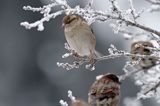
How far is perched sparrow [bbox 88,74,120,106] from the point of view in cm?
471

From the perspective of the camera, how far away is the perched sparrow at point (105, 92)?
4707mm

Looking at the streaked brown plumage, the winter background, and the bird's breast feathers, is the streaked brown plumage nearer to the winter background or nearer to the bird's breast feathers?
the bird's breast feathers

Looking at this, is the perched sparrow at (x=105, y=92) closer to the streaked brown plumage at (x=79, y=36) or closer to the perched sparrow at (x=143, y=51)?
the perched sparrow at (x=143, y=51)

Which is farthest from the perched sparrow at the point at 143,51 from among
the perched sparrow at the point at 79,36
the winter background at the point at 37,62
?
the winter background at the point at 37,62

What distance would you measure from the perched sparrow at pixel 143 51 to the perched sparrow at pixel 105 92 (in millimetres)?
425

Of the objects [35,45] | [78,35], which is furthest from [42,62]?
[78,35]

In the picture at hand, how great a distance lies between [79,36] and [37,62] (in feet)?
71.0

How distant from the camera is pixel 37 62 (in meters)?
27.5

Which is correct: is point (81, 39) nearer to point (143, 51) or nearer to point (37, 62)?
point (143, 51)

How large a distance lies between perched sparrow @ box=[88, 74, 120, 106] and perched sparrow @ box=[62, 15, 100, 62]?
2.51 ft

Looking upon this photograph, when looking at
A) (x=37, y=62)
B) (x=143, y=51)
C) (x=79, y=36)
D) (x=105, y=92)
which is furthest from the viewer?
(x=37, y=62)

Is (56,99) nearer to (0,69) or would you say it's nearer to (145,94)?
(0,69)

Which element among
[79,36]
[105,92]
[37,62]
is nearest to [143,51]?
[79,36]

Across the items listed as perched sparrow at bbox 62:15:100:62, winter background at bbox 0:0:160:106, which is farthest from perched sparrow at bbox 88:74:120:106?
winter background at bbox 0:0:160:106
